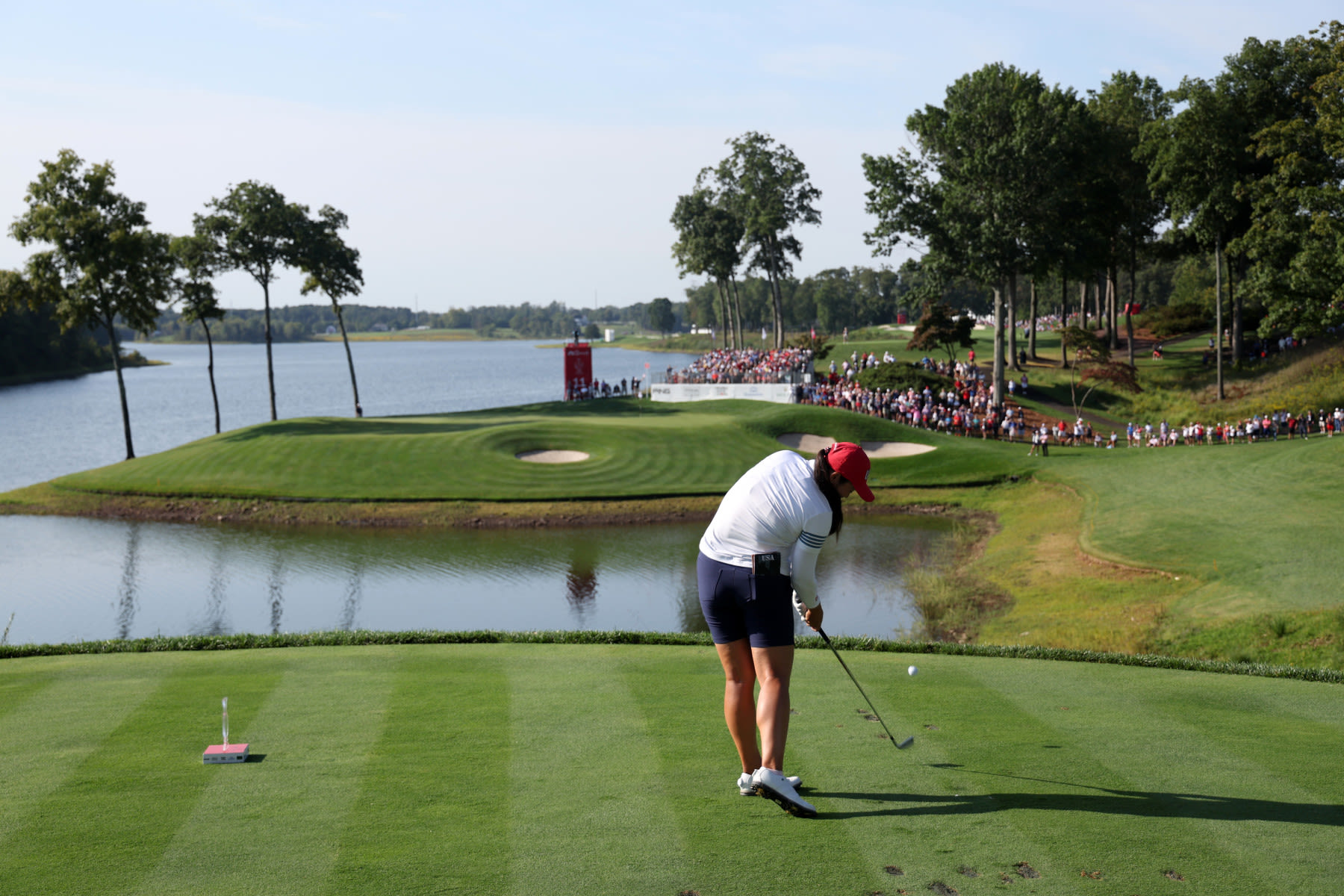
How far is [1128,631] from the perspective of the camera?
17.6m

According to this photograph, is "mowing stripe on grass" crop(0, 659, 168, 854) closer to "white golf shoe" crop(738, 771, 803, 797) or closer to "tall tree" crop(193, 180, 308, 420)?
"white golf shoe" crop(738, 771, 803, 797)

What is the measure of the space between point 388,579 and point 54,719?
1808 cm

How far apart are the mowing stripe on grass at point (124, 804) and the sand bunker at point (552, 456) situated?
31.4m

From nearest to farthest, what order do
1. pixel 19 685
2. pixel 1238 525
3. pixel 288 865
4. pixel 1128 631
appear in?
pixel 288 865 < pixel 19 685 < pixel 1128 631 < pixel 1238 525

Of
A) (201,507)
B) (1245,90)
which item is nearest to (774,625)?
(201,507)

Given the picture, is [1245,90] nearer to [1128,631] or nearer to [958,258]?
[958,258]

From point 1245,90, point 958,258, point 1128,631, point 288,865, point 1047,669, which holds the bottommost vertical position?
point 1128,631

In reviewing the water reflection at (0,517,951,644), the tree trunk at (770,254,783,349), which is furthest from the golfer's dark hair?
the tree trunk at (770,254,783,349)

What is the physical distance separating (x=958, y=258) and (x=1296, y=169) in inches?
601

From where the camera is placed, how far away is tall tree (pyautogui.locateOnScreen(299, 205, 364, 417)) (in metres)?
54.5

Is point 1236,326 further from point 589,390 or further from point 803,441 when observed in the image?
point 589,390

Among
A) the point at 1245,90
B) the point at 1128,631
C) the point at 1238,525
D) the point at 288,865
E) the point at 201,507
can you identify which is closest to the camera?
the point at 288,865

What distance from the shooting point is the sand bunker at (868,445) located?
41062mm

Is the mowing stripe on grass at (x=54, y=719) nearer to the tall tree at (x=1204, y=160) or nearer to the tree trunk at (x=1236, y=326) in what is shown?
the tall tree at (x=1204, y=160)
